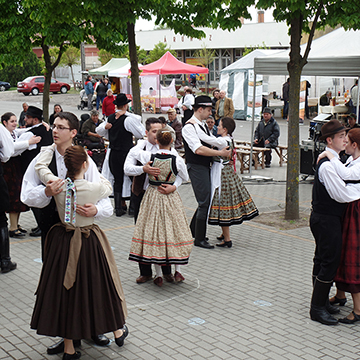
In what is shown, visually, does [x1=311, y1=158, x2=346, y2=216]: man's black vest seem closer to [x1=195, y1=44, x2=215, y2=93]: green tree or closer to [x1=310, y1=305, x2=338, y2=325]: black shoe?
[x1=310, y1=305, x2=338, y2=325]: black shoe

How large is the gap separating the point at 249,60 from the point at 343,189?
19533 mm

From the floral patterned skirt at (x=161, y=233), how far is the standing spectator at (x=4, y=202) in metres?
1.70

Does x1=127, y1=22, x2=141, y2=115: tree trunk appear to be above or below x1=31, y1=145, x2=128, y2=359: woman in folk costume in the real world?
above

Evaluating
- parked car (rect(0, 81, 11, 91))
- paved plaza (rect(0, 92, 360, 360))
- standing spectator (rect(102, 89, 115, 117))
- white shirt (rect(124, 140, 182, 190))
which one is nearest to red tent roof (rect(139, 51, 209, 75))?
standing spectator (rect(102, 89, 115, 117))

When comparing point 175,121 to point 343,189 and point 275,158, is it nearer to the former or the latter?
point 275,158

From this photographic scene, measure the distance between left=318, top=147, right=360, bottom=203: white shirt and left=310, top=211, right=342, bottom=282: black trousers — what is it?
0.23m

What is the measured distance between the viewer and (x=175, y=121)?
14539 millimetres

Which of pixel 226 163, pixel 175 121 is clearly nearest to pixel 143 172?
pixel 226 163

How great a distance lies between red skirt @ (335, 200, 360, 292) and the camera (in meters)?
5.18

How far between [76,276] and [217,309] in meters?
1.92

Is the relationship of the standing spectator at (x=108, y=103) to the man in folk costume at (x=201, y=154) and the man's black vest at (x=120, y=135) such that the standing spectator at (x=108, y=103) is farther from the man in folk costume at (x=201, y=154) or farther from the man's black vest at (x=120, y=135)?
the man in folk costume at (x=201, y=154)

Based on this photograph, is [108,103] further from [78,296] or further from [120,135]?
[78,296]

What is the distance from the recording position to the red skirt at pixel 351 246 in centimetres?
518

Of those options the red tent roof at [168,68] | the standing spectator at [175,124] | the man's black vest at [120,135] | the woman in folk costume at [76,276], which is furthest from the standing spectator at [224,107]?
the woman in folk costume at [76,276]
